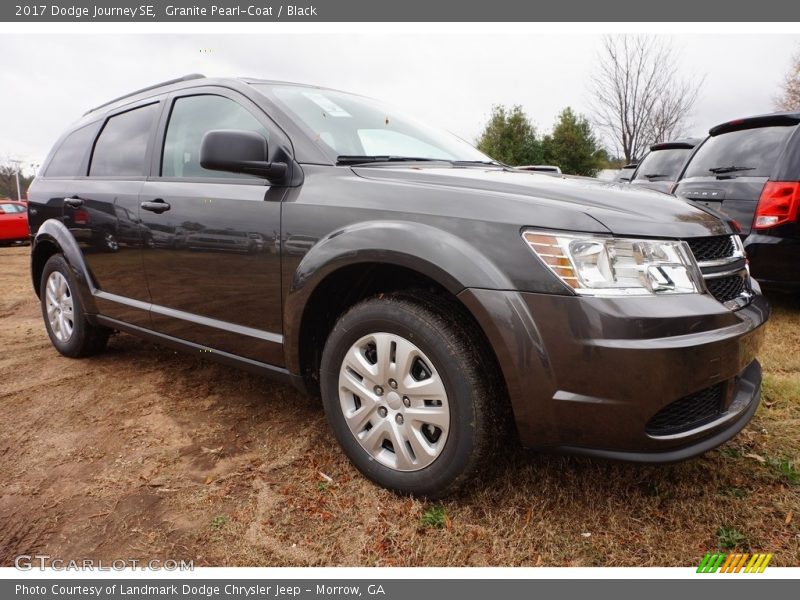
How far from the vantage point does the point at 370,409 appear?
2.07 m

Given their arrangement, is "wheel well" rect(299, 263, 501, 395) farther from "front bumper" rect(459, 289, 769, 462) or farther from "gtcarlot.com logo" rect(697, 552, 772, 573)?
"gtcarlot.com logo" rect(697, 552, 772, 573)

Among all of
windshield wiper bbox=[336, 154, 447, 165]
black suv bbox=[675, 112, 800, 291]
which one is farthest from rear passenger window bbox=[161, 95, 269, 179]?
black suv bbox=[675, 112, 800, 291]

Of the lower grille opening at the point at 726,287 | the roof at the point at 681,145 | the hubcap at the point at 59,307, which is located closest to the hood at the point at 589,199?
the lower grille opening at the point at 726,287

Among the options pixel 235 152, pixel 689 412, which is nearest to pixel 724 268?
pixel 689 412

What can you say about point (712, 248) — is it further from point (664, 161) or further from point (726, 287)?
point (664, 161)

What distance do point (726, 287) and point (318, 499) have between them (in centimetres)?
168

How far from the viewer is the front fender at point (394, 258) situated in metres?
1.77

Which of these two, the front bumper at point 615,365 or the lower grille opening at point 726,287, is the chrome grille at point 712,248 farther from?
the front bumper at point 615,365

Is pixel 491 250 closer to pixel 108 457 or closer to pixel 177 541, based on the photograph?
pixel 177 541

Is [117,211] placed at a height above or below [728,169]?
below

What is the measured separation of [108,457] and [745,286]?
279 centimetres

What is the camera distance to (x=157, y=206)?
110 inches

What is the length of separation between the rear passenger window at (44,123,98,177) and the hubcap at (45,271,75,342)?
0.73 m

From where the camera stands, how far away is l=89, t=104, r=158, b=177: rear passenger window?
3.15 metres
